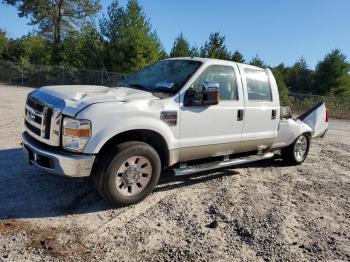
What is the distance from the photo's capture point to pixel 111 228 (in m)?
4.05

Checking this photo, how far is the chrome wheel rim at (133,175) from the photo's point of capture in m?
4.53

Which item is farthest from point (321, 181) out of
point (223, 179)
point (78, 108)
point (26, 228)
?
point (26, 228)

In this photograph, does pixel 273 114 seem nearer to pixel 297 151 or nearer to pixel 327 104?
pixel 297 151

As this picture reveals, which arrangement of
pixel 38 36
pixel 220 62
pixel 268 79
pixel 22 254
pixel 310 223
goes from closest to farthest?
pixel 22 254, pixel 310 223, pixel 220 62, pixel 268 79, pixel 38 36

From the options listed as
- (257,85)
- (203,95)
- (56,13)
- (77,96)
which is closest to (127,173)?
(77,96)

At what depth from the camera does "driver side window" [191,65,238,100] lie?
5.36 m

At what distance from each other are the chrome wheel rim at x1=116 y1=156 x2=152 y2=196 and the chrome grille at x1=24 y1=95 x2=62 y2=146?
0.85 m

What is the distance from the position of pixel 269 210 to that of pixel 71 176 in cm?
263

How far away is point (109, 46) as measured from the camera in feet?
96.8

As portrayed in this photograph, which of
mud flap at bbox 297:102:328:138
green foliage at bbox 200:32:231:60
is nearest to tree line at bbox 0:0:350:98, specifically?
green foliage at bbox 200:32:231:60

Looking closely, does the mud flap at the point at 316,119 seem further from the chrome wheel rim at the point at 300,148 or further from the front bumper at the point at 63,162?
the front bumper at the point at 63,162

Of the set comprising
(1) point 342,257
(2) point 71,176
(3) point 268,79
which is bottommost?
(1) point 342,257

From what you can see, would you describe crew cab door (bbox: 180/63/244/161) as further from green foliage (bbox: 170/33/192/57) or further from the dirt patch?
green foliage (bbox: 170/33/192/57)

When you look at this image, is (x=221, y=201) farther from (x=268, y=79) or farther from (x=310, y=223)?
(x=268, y=79)
